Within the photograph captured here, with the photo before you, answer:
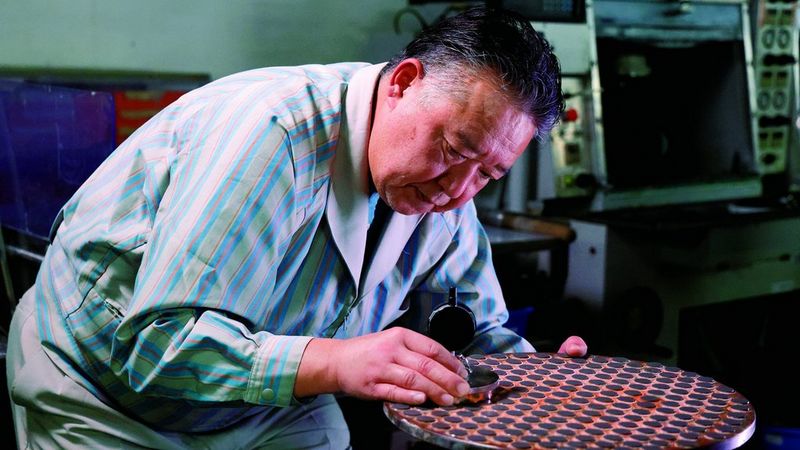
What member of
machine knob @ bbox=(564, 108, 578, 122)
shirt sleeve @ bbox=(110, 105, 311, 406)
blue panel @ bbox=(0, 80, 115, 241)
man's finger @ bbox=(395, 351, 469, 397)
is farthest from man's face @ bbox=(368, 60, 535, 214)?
machine knob @ bbox=(564, 108, 578, 122)

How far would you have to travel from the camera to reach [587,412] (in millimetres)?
1402

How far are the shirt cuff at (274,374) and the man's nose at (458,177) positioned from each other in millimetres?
362

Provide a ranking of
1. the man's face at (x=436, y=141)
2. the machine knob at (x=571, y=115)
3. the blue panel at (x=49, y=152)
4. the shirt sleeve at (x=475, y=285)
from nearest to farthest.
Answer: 1. the man's face at (x=436, y=141)
2. the shirt sleeve at (x=475, y=285)
3. the blue panel at (x=49, y=152)
4. the machine knob at (x=571, y=115)

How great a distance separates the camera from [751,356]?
4.09 metres

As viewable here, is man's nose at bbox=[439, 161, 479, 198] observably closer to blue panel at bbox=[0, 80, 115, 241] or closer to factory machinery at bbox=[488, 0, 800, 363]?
blue panel at bbox=[0, 80, 115, 241]

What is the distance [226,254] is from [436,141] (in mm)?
374

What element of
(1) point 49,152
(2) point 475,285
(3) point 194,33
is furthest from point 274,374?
(3) point 194,33

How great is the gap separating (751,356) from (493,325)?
2.63m

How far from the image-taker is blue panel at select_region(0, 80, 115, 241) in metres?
2.78

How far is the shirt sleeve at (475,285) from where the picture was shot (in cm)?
185

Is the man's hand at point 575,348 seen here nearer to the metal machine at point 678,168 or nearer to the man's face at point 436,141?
the man's face at point 436,141

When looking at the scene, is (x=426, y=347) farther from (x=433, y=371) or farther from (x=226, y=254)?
(x=226, y=254)

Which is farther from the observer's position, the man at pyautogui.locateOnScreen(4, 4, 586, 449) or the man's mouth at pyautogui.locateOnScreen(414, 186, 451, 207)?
the man's mouth at pyautogui.locateOnScreen(414, 186, 451, 207)

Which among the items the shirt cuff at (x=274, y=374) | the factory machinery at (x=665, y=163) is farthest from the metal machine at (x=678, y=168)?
the shirt cuff at (x=274, y=374)
